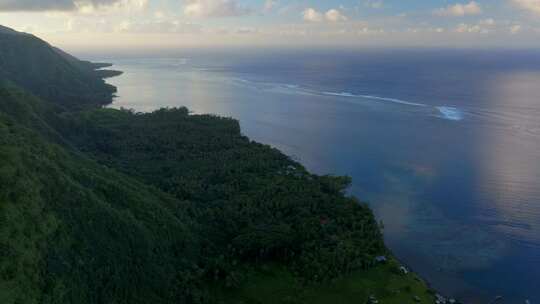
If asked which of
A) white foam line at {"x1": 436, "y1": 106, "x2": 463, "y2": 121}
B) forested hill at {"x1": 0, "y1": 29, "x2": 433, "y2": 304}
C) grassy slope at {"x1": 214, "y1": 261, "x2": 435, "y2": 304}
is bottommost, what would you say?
grassy slope at {"x1": 214, "y1": 261, "x2": 435, "y2": 304}

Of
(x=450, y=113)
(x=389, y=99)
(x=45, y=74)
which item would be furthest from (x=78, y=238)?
(x=45, y=74)

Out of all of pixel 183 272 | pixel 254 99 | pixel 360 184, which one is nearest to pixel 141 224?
pixel 183 272

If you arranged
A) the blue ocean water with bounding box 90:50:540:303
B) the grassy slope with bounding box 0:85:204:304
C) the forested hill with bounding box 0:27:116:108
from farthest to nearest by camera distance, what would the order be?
the forested hill with bounding box 0:27:116:108 < the blue ocean water with bounding box 90:50:540:303 < the grassy slope with bounding box 0:85:204:304

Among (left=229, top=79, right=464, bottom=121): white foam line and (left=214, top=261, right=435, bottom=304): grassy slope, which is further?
(left=229, top=79, right=464, bottom=121): white foam line

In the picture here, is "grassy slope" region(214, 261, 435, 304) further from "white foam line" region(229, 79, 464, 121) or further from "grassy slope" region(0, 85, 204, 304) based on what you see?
"white foam line" region(229, 79, 464, 121)

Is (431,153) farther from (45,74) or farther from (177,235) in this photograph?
(45,74)

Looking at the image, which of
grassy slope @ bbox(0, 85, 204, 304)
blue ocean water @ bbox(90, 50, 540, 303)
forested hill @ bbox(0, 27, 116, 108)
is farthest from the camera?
forested hill @ bbox(0, 27, 116, 108)

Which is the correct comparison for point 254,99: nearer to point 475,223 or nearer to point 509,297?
point 475,223

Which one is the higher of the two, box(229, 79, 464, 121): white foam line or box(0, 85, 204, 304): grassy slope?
box(229, 79, 464, 121): white foam line

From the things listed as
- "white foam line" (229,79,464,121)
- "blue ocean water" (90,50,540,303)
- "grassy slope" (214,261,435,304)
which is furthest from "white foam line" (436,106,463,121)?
"grassy slope" (214,261,435,304)
